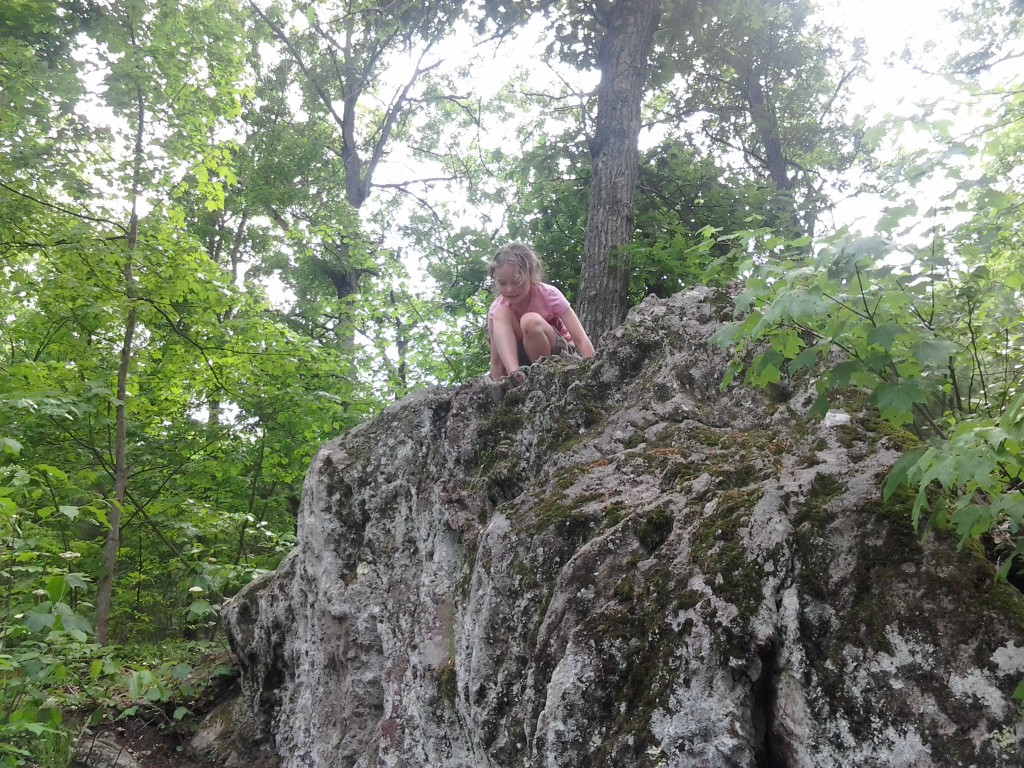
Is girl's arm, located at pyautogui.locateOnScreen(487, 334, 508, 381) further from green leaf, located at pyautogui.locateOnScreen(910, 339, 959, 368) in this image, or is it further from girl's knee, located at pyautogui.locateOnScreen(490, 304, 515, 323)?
green leaf, located at pyautogui.locateOnScreen(910, 339, 959, 368)

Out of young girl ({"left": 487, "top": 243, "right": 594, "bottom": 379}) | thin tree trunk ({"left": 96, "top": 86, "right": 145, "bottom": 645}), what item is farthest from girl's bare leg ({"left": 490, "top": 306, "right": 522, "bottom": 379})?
thin tree trunk ({"left": 96, "top": 86, "right": 145, "bottom": 645})

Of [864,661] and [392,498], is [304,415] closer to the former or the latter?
[392,498]

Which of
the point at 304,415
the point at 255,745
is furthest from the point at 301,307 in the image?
the point at 255,745

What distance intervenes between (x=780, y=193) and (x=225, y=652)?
25.3 ft

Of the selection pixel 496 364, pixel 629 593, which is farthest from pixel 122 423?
pixel 629 593

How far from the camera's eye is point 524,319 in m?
4.81

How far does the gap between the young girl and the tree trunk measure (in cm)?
148

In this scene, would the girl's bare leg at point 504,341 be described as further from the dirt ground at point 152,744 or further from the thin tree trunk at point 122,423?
the dirt ground at point 152,744

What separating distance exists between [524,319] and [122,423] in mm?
3913

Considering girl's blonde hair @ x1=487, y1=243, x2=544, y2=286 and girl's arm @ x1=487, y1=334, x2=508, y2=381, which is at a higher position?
girl's blonde hair @ x1=487, y1=243, x2=544, y2=286

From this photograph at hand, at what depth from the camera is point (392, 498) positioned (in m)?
4.45

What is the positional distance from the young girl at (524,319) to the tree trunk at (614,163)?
1478 millimetres

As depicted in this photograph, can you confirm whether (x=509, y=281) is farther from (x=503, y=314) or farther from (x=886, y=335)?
(x=886, y=335)

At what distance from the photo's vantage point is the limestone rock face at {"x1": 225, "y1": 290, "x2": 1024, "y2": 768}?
6.52ft
